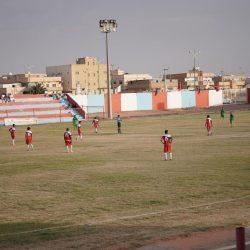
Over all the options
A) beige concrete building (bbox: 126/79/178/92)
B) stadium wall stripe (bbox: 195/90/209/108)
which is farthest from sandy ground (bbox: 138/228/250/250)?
beige concrete building (bbox: 126/79/178/92)

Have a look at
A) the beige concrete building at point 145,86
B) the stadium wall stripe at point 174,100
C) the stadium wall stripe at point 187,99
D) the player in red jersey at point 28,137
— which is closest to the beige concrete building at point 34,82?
the beige concrete building at point 145,86

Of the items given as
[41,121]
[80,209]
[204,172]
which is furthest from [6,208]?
[41,121]

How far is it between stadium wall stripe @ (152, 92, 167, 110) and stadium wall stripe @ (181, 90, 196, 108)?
4.35 metres

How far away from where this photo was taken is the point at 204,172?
19875mm

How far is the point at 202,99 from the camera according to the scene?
8869 centimetres

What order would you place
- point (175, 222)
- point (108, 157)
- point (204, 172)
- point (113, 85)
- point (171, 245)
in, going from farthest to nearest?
point (113, 85), point (108, 157), point (204, 172), point (175, 222), point (171, 245)

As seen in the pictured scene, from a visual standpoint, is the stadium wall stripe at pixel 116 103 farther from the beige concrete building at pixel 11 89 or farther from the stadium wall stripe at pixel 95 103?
the beige concrete building at pixel 11 89

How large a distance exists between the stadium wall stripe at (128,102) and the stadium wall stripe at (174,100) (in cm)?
697

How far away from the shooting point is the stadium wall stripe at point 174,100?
83375 mm

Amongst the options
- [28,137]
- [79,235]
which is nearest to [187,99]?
[28,137]

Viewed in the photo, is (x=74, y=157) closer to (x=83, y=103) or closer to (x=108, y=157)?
(x=108, y=157)

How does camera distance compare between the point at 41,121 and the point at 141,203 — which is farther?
the point at 41,121

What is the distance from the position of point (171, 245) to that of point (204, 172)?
9.73 metres

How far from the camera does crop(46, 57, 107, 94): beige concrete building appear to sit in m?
136
